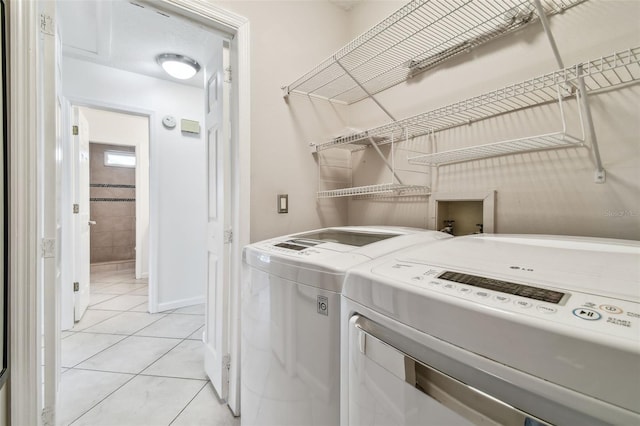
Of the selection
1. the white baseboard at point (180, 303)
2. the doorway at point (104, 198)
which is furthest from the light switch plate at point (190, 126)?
the white baseboard at point (180, 303)

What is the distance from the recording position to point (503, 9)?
1.14m

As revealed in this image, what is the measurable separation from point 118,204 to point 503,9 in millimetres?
6088

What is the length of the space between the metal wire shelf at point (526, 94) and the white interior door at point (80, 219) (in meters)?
2.51

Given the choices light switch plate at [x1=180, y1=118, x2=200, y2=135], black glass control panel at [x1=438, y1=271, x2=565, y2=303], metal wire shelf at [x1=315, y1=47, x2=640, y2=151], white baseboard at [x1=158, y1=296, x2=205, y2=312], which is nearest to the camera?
black glass control panel at [x1=438, y1=271, x2=565, y2=303]

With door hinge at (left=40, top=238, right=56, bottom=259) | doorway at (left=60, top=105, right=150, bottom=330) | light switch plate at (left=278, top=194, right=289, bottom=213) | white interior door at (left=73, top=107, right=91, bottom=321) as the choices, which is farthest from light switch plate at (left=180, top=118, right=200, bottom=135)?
door hinge at (left=40, top=238, right=56, bottom=259)

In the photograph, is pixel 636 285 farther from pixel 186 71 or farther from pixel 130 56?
pixel 130 56

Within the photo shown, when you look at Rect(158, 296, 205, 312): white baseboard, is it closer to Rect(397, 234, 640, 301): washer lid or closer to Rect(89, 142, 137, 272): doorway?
Rect(89, 142, 137, 272): doorway

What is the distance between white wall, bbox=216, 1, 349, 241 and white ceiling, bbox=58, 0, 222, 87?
486 millimetres

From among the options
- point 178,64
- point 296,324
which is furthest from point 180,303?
point 296,324

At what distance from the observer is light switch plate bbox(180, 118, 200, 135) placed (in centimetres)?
303

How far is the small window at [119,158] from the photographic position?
511cm

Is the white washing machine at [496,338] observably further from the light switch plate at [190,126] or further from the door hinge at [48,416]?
the light switch plate at [190,126]

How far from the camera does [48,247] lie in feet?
3.79

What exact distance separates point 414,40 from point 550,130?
0.74 m
